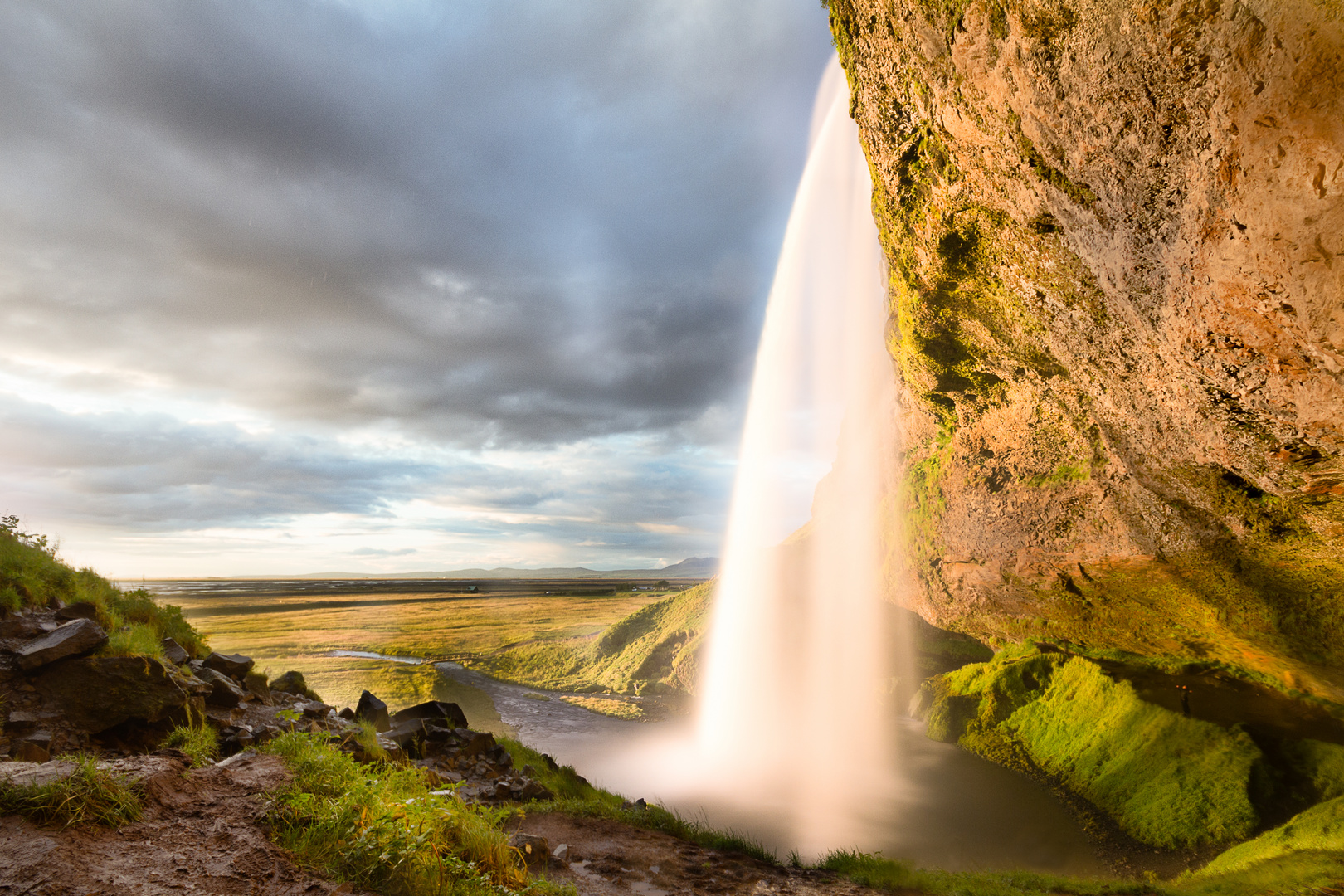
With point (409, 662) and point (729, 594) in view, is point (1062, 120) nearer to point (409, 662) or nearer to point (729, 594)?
point (729, 594)

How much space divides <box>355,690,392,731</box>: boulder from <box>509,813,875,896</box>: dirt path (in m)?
4.36

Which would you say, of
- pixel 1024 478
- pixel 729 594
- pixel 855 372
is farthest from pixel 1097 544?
pixel 729 594

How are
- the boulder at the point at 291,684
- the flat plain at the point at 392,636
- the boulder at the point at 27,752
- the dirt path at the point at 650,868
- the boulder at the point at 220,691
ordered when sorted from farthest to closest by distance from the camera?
the flat plain at the point at 392,636, the boulder at the point at 291,684, the boulder at the point at 220,691, the dirt path at the point at 650,868, the boulder at the point at 27,752

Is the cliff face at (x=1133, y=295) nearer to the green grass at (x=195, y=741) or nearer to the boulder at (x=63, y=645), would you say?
the green grass at (x=195, y=741)

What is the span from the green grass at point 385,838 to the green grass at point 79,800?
1.14m

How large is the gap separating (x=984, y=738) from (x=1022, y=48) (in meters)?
16.8

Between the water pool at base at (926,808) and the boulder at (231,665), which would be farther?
the boulder at (231,665)

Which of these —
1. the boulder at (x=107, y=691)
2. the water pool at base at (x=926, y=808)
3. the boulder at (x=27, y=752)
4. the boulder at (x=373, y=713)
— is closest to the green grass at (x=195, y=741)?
A: the boulder at (x=107, y=691)

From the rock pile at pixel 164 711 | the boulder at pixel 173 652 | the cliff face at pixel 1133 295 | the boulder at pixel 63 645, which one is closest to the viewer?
the cliff face at pixel 1133 295

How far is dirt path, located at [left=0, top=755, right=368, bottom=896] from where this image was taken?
11.7 feet

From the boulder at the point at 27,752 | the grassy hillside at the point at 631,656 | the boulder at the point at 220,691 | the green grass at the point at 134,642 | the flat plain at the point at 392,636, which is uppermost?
the green grass at the point at 134,642

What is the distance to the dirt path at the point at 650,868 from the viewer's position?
290 inches

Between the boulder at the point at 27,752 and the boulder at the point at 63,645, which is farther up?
the boulder at the point at 63,645

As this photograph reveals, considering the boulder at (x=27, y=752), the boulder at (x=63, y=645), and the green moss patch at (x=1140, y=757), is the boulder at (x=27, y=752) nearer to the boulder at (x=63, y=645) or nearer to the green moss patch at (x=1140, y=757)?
the boulder at (x=63, y=645)
